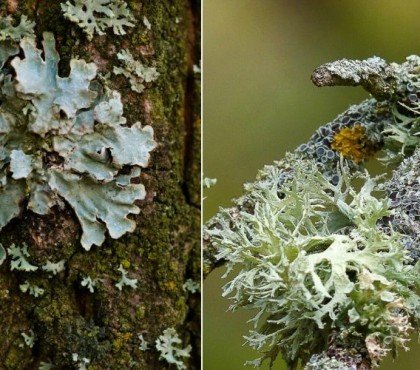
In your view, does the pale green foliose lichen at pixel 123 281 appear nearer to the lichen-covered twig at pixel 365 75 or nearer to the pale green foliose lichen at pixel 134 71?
the pale green foliose lichen at pixel 134 71

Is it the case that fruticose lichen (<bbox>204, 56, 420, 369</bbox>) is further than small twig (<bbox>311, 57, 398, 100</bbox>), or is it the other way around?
small twig (<bbox>311, 57, 398, 100</bbox>)

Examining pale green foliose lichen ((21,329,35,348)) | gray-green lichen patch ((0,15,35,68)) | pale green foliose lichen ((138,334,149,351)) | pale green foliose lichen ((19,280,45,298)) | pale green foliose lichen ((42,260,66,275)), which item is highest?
gray-green lichen patch ((0,15,35,68))

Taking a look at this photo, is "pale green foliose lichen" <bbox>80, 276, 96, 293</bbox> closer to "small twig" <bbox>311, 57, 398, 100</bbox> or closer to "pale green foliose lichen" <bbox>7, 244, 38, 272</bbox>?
"pale green foliose lichen" <bbox>7, 244, 38, 272</bbox>

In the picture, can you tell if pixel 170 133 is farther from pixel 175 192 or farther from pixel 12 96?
pixel 12 96

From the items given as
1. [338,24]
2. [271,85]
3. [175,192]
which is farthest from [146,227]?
[338,24]

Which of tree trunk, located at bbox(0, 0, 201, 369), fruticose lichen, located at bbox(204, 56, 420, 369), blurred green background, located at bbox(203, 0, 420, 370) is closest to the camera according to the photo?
fruticose lichen, located at bbox(204, 56, 420, 369)

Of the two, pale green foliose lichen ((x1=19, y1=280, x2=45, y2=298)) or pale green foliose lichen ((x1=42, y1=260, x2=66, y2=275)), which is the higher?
pale green foliose lichen ((x1=42, y1=260, x2=66, y2=275))

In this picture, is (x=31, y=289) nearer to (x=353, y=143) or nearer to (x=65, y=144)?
(x=65, y=144)

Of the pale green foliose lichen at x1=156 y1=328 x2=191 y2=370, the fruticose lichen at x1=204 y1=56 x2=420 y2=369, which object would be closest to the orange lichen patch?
the fruticose lichen at x1=204 y1=56 x2=420 y2=369
